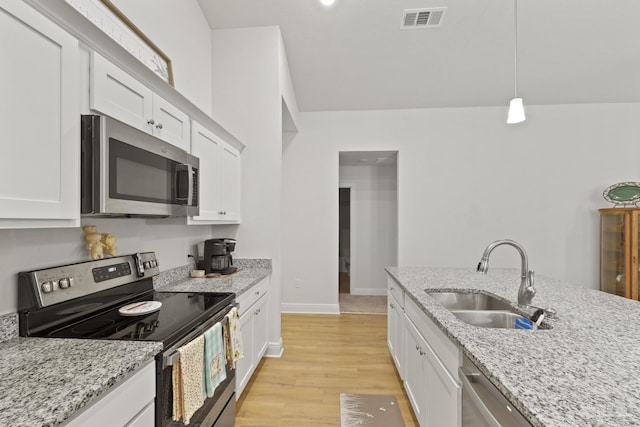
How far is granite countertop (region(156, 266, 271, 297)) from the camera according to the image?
2.09 metres

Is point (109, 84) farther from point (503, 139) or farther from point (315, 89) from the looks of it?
point (503, 139)

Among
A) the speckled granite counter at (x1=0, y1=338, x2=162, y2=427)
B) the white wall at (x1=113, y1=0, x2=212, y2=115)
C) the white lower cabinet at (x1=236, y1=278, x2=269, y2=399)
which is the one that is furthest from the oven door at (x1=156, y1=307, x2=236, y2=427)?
the white wall at (x1=113, y1=0, x2=212, y2=115)

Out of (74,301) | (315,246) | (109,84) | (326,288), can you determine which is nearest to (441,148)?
(315,246)

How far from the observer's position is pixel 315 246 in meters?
4.46

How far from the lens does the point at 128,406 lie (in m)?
0.99

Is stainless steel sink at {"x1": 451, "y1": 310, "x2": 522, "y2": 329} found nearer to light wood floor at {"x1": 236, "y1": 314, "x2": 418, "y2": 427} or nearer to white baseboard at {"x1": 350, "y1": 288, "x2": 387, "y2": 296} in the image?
light wood floor at {"x1": 236, "y1": 314, "x2": 418, "y2": 427}

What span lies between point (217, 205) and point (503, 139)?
402cm

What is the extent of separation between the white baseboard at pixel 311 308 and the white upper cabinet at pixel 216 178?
6.59ft

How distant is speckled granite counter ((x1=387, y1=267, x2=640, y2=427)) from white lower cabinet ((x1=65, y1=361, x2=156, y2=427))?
1150 mm

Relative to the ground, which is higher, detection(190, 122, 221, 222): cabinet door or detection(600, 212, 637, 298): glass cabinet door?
detection(190, 122, 221, 222): cabinet door

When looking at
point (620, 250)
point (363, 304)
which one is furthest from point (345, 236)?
point (620, 250)

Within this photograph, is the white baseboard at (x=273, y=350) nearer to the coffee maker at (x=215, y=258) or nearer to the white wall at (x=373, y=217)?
the coffee maker at (x=215, y=258)

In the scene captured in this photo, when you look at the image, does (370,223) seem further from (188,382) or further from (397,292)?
(188,382)

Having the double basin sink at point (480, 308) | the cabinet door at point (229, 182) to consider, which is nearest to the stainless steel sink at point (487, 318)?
the double basin sink at point (480, 308)
